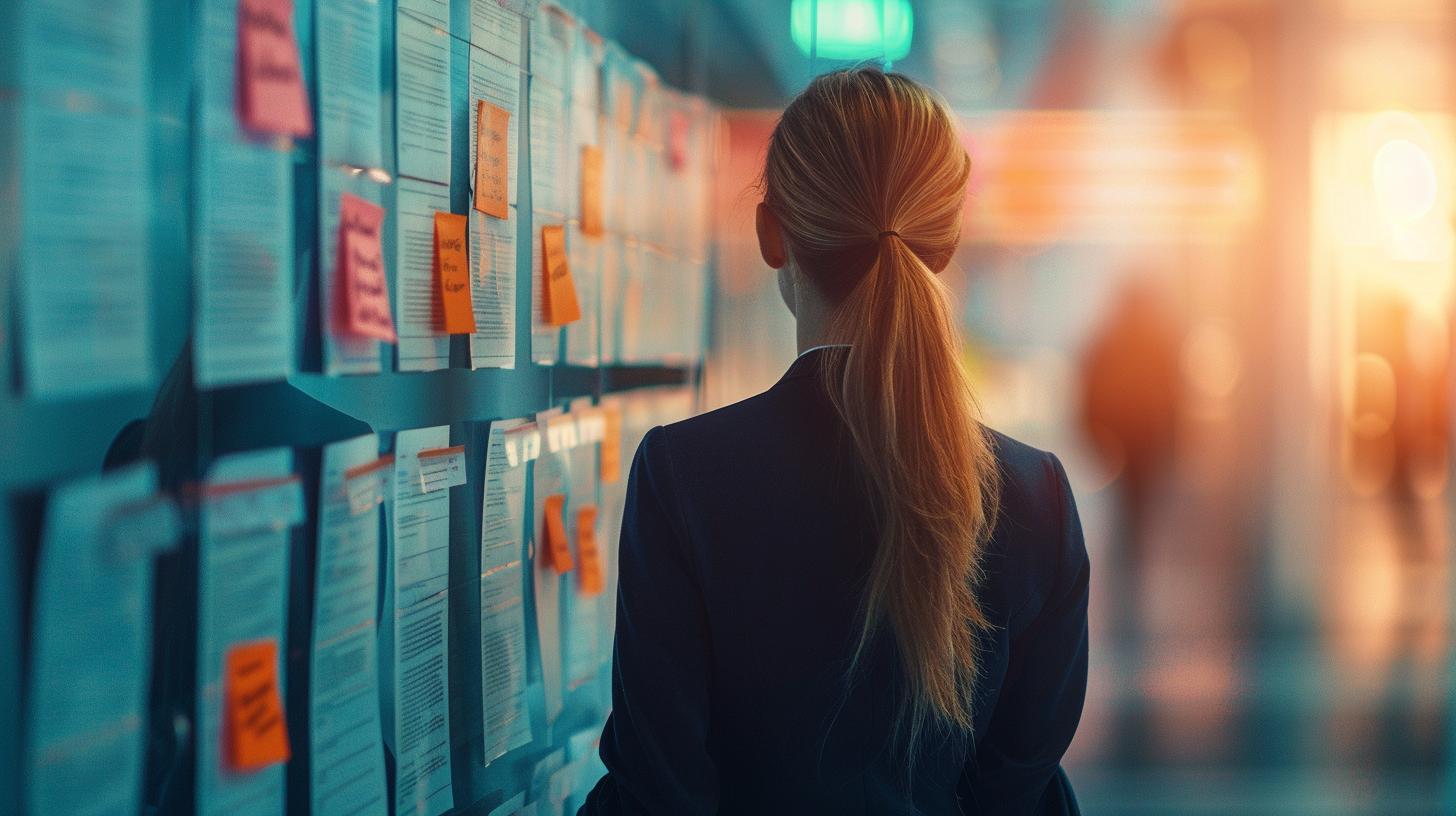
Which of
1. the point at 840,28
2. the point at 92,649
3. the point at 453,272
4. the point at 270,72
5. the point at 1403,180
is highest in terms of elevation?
the point at 1403,180

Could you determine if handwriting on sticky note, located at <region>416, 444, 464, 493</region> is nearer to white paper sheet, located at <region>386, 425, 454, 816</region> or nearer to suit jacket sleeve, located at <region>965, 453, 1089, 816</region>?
white paper sheet, located at <region>386, 425, 454, 816</region>

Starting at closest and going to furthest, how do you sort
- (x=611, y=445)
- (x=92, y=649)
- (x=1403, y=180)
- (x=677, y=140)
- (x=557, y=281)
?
(x=92, y=649) < (x=557, y=281) < (x=611, y=445) < (x=677, y=140) < (x=1403, y=180)

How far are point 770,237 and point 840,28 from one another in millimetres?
1235

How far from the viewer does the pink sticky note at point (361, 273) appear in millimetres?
1112

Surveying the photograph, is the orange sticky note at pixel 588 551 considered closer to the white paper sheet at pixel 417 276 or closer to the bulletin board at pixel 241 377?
the bulletin board at pixel 241 377

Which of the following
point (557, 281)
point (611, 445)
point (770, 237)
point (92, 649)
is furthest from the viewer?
point (611, 445)

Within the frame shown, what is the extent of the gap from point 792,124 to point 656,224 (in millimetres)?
972

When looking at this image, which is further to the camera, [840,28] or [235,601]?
[840,28]

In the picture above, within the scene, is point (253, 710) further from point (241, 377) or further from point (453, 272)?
point (453, 272)

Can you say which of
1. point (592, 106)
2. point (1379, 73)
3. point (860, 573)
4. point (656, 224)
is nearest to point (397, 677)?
point (860, 573)

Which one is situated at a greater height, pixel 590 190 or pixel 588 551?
pixel 590 190

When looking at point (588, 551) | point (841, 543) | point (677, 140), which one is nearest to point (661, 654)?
point (841, 543)

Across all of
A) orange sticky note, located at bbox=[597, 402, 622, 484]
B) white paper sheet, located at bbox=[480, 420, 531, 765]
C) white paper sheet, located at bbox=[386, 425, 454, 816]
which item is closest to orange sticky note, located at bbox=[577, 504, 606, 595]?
orange sticky note, located at bbox=[597, 402, 622, 484]

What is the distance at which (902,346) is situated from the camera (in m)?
1.25
